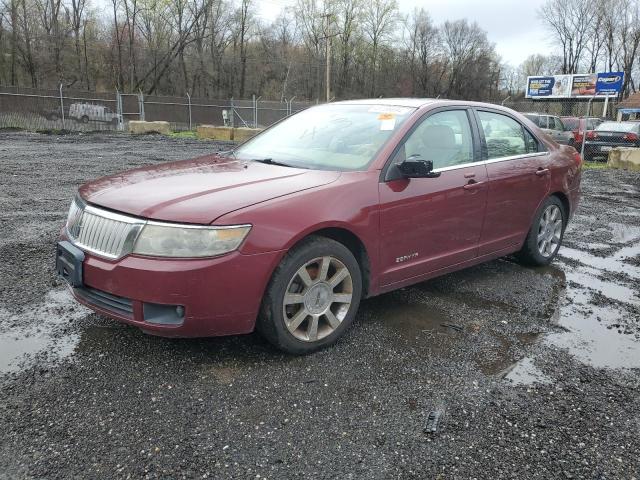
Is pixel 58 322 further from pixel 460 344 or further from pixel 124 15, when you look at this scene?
pixel 124 15

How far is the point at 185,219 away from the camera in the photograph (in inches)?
114

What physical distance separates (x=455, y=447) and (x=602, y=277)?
348cm

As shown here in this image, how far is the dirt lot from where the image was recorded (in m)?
2.40

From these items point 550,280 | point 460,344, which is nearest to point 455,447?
point 460,344

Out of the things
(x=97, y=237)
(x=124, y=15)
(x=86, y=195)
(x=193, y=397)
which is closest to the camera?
(x=193, y=397)

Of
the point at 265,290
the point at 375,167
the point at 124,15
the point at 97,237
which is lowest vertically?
the point at 265,290

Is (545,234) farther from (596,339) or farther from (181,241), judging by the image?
(181,241)

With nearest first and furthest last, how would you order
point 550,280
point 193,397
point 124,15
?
point 193,397 → point 550,280 → point 124,15

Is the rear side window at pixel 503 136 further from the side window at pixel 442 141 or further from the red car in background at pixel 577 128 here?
the red car in background at pixel 577 128

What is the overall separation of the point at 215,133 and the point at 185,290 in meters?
22.4


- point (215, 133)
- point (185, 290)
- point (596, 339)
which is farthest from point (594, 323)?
point (215, 133)

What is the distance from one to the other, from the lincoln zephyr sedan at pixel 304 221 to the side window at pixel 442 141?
1 cm

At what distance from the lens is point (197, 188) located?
10.7ft

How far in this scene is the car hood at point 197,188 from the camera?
9.72 feet
